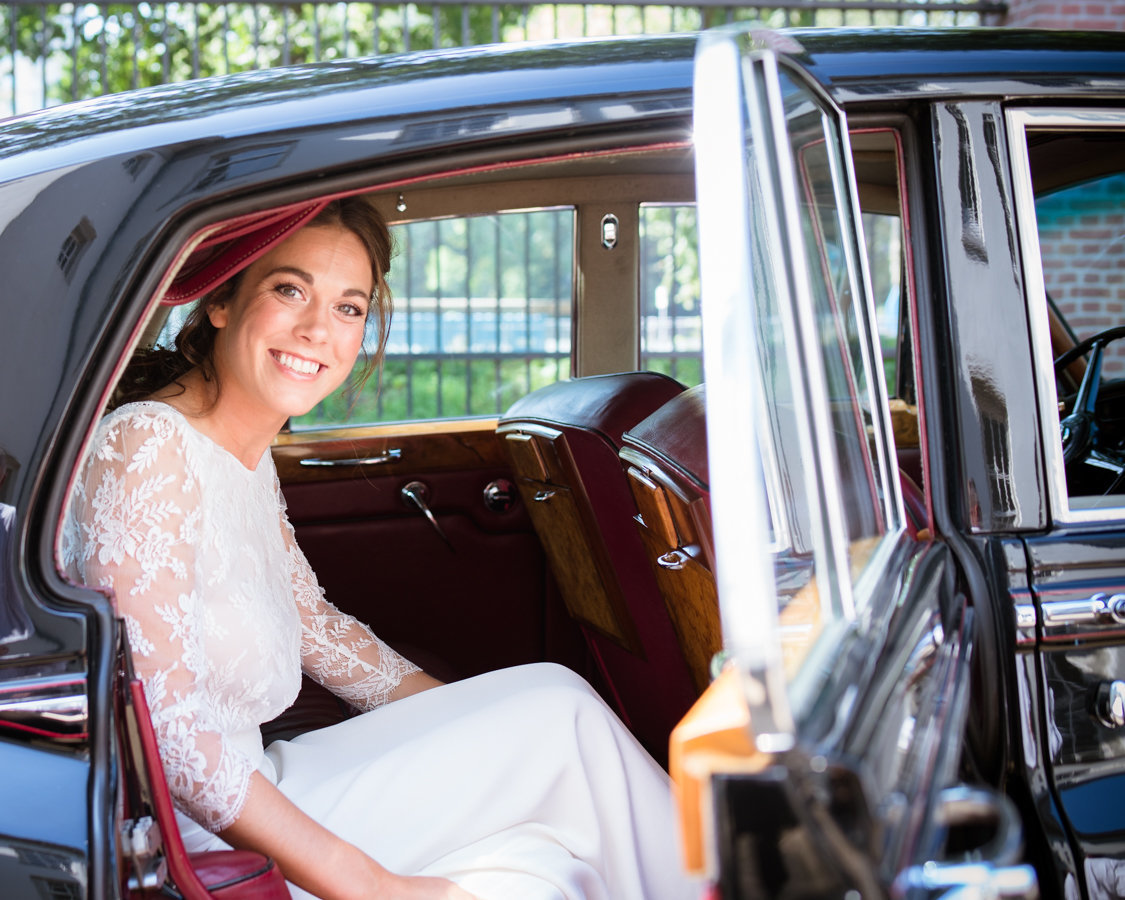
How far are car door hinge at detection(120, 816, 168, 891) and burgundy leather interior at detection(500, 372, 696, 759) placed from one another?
1.18 meters

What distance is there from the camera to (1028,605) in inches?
51.9

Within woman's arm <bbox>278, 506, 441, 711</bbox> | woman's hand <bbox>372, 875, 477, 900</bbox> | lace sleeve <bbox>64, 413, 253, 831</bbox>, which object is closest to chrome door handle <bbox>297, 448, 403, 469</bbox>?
woman's arm <bbox>278, 506, 441, 711</bbox>

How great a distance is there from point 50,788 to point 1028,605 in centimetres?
112

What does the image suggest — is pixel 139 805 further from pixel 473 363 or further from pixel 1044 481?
pixel 473 363

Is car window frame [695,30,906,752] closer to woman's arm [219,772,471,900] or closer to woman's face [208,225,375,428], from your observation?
woman's arm [219,772,471,900]

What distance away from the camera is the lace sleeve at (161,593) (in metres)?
1.35

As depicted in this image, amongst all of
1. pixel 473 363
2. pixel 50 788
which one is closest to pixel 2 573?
pixel 50 788

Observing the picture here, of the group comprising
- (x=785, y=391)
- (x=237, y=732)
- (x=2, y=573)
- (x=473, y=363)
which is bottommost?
(x=237, y=732)

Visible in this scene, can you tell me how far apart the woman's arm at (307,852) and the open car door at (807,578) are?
696 millimetres

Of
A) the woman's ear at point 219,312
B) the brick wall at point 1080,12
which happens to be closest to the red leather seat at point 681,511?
the woman's ear at point 219,312

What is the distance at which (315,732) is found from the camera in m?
1.86

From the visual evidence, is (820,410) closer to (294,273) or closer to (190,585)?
(190,585)

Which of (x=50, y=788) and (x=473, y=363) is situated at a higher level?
(x=473, y=363)

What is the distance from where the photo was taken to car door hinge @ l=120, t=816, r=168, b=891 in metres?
1.11
